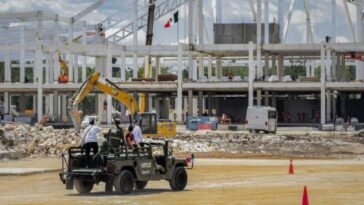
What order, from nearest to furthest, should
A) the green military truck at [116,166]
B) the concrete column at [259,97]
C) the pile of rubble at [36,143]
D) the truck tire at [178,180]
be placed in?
the green military truck at [116,166] → the truck tire at [178,180] → the pile of rubble at [36,143] → the concrete column at [259,97]

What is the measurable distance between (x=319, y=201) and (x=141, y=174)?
5.47 meters

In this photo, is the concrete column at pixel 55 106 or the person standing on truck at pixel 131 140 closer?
the person standing on truck at pixel 131 140

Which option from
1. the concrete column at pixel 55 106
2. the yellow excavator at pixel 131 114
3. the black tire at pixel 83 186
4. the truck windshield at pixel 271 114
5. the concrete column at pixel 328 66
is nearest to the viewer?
the black tire at pixel 83 186

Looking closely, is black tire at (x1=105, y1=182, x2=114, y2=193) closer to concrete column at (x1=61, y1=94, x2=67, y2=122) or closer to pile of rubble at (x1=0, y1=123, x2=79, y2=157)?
pile of rubble at (x1=0, y1=123, x2=79, y2=157)

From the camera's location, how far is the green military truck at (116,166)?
2536 cm

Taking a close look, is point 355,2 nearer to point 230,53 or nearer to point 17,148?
point 230,53

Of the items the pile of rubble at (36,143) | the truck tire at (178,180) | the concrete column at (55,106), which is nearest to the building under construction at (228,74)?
the concrete column at (55,106)

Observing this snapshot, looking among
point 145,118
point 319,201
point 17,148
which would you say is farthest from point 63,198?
point 145,118

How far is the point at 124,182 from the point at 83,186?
1901mm

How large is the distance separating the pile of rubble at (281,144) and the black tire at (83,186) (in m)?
27.8

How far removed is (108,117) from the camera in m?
108

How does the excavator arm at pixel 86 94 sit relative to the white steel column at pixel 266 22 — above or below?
below

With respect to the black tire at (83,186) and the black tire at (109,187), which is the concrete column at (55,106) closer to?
the black tire at (83,186)

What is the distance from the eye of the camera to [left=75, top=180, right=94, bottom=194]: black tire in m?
26.9
